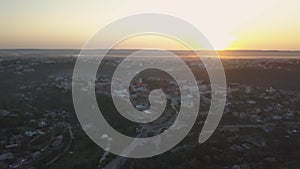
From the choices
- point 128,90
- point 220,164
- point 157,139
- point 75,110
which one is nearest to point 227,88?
point 128,90

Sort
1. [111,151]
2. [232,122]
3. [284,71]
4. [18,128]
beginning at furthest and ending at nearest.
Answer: [284,71]
[232,122]
[18,128]
[111,151]

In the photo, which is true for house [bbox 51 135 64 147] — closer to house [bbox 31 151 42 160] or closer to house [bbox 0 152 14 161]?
house [bbox 31 151 42 160]

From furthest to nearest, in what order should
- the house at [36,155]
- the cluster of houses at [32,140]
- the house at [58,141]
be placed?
the house at [58,141], the house at [36,155], the cluster of houses at [32,140]

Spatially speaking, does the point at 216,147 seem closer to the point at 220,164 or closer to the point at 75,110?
the point at 220,164

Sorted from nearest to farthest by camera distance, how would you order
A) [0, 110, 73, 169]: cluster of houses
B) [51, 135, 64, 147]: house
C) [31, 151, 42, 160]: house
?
[0, 110, 73, 169]: cluster of houses < [31, 151, 42, 160]: house < [51, 135, 64, 147]: house

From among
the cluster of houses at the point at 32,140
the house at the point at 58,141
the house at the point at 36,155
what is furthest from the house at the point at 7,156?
the house at the point at 58,141

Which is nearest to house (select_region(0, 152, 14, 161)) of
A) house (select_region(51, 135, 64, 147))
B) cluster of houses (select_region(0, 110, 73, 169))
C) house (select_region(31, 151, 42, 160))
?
cluster of houses (select_region(0, 110, 73, 169))

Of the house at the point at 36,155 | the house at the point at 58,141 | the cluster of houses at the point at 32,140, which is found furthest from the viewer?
the house at the point at 58,141

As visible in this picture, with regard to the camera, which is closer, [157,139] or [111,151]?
[111,151]

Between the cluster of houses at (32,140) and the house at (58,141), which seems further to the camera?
the house at (58,141)

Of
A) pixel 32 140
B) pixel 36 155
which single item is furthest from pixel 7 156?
pixel 32 140

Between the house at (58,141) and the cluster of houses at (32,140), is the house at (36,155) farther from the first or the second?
the house at (58,141)
